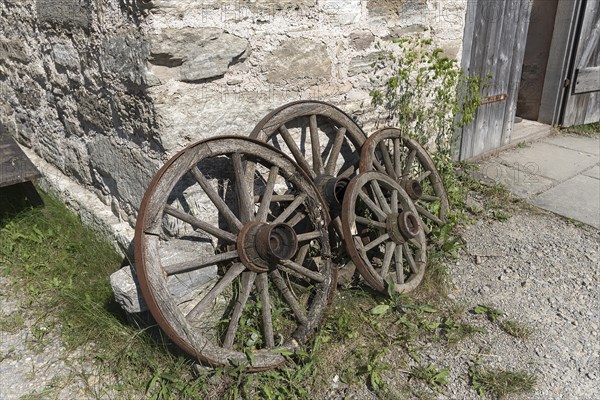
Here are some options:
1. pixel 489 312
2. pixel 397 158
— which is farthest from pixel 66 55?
pixel 489 312

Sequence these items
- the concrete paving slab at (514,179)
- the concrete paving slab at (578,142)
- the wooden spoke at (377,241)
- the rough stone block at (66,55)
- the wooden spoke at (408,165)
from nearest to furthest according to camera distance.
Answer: the wooden spoke at (377,241) → the rough stone block at (66,55) → the wooden spoke at (408,165) → the concrete paving slab at (514,179) → the concrete paving slab at (578,142)

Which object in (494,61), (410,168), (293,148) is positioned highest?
(494,61)

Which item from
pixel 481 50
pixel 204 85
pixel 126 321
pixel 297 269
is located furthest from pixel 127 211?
pixel 481 50

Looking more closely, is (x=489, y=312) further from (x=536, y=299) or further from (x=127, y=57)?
(x=127, y=57)

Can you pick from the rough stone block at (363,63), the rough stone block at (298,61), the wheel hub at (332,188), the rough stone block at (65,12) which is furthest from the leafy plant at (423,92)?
the rough stone block at (65,12)

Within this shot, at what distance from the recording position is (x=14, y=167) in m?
2.85

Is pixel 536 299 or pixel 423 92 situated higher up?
pixel 423 92

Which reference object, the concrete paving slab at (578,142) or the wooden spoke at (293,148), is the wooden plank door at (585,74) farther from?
the wooden spoke at (293,148)

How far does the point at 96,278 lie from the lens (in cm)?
274

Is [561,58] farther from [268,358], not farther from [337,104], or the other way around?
[268,358]

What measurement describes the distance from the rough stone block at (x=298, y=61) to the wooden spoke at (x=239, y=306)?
1.07 metres

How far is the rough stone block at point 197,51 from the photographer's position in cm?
218

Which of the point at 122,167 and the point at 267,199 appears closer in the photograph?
the point at 267,199

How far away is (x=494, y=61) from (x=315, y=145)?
7.86ft
